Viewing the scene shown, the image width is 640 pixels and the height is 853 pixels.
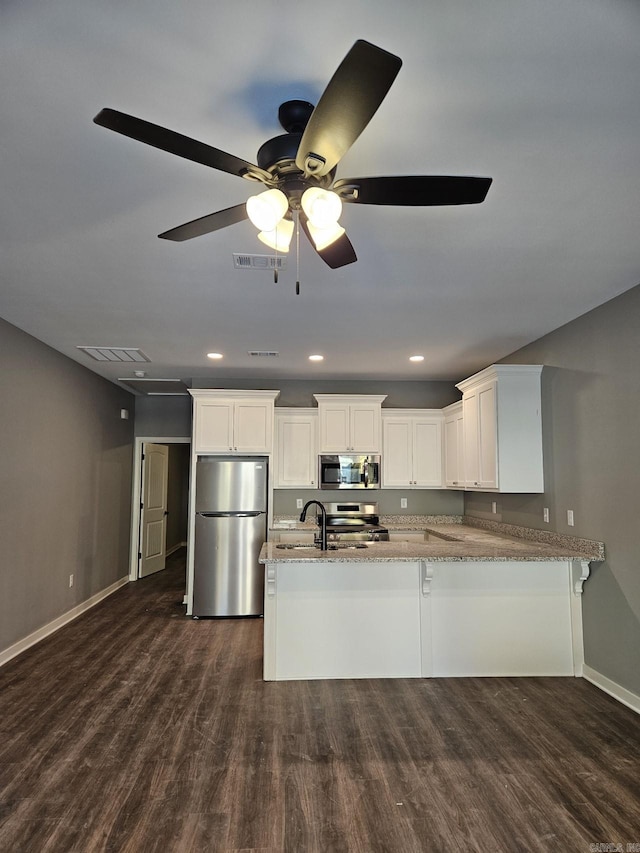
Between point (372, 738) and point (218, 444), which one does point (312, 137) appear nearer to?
point (372, 738)

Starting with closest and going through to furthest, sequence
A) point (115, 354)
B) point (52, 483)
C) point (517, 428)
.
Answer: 1. point (517, 428)
2. point (52, 483)
3. point (115, 354)

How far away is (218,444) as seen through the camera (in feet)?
18.6

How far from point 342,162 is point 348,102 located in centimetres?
77

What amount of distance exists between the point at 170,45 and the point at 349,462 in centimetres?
475

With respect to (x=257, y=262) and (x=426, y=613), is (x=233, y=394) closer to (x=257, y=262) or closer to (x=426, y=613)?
(x=257, y=262)

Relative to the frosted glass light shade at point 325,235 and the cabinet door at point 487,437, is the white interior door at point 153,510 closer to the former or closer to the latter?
the cabinet door at point 487,437

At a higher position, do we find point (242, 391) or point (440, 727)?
point (242, 391)

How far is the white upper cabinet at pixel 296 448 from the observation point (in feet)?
19.5

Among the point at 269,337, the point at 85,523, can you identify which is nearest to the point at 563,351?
the point at 269,337

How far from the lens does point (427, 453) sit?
241 inches

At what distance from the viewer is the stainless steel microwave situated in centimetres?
589

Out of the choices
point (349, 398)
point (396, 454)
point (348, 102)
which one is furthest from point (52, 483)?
point (348, 102)

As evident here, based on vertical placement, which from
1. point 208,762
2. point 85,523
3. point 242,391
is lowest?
point 208,762

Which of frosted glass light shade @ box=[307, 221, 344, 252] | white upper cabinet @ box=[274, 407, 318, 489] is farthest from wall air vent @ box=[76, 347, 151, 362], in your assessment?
frosted glass light shade @ box=[307, 221, 344, 252]
